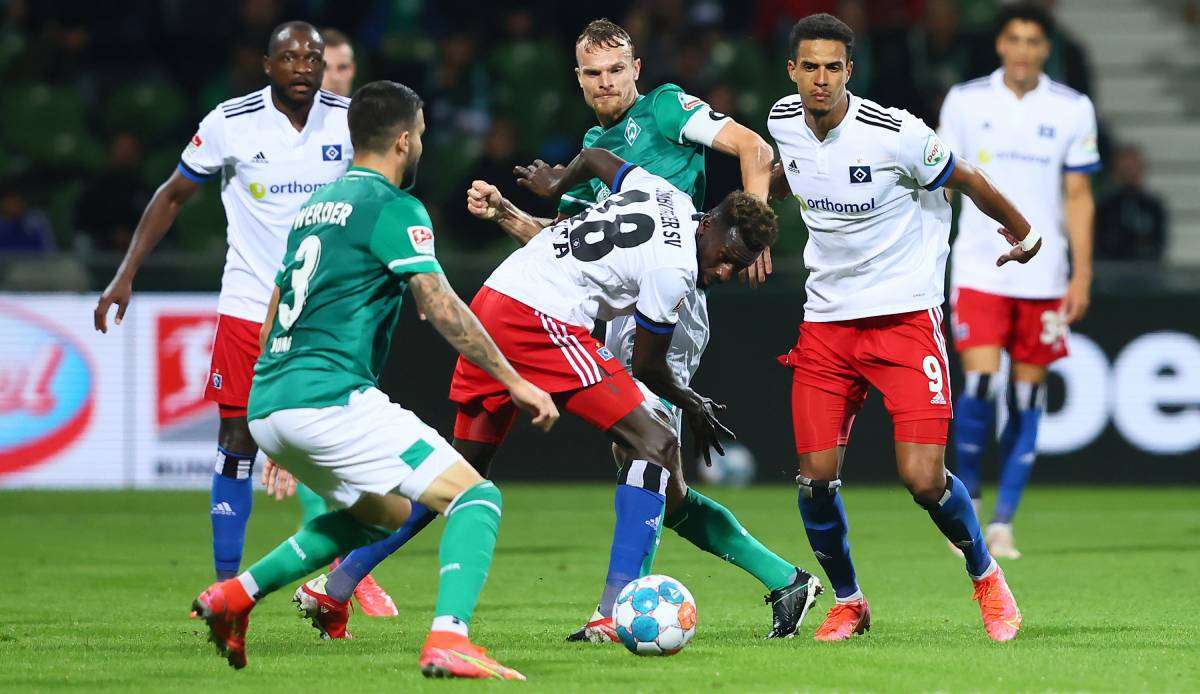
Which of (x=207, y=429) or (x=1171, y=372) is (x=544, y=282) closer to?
(x=207, y=429)

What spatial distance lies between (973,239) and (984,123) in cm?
67

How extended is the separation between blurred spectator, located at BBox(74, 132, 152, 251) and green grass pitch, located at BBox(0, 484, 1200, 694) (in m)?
2.58

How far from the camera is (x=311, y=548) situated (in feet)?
19.0

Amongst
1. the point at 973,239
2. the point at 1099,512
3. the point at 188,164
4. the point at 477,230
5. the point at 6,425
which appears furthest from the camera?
the point at 477,230

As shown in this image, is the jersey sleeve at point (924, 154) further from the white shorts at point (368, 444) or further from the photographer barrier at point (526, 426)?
the photographer barrier at point (526, 426)

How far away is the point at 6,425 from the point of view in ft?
42.9

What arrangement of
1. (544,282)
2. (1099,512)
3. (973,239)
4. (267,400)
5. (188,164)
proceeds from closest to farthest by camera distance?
(267,400) → (544,282) → (188,164) → (973,239) → (1099,512)

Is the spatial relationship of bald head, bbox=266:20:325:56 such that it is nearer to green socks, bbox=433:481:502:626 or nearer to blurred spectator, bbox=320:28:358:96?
blurred spectator, bbox=320:28:358:96

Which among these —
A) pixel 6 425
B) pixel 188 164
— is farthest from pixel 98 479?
pixel 188 164

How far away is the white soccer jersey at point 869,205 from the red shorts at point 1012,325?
308cm

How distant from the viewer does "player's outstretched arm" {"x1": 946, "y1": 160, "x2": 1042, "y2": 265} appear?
21.8 ft

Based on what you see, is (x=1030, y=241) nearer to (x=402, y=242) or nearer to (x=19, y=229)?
(x=402, y=242)

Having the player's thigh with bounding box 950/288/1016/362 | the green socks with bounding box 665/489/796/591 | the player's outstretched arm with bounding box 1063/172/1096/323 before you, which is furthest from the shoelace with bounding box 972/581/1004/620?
the player's outstretched arm with bounding box 1063/172/1096/323

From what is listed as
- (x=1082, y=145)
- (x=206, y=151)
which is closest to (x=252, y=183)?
(x=206, y=151)
